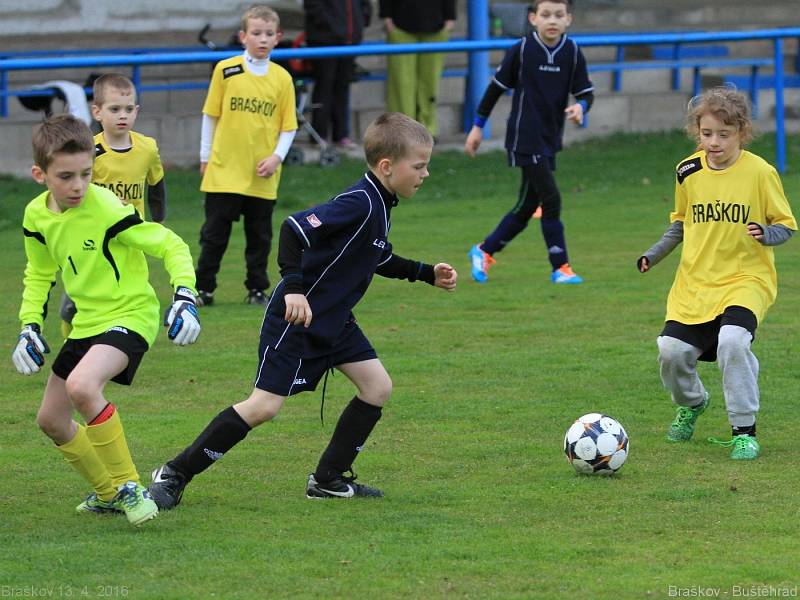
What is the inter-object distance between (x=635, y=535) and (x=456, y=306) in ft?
17.4

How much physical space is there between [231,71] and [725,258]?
483cm

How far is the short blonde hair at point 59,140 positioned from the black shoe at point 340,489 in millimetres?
1584

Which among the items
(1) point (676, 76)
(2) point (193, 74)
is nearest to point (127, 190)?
(2) point (193, 74)

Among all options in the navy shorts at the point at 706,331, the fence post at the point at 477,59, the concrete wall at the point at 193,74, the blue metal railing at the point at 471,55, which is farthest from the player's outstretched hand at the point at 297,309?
the fence post at the point at 477,59

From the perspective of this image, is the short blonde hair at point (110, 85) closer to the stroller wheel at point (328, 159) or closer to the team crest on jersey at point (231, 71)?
the team crest on jersey at point (231, 71)

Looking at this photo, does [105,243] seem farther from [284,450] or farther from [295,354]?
[284,450]

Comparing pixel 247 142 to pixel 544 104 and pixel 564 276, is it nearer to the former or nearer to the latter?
pixel 544 104

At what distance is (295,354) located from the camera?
18.7 feet

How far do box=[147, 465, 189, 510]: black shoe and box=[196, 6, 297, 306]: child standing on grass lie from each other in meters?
4.79

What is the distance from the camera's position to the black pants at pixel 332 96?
16.8 metres

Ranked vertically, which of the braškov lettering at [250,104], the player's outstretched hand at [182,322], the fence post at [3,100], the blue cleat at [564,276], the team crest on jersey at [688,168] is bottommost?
the blue cleat at [564,276]

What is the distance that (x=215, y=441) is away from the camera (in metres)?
5.71

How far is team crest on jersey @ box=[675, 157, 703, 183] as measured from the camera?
6.73 m

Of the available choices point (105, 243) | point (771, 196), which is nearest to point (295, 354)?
point (105, 243)
